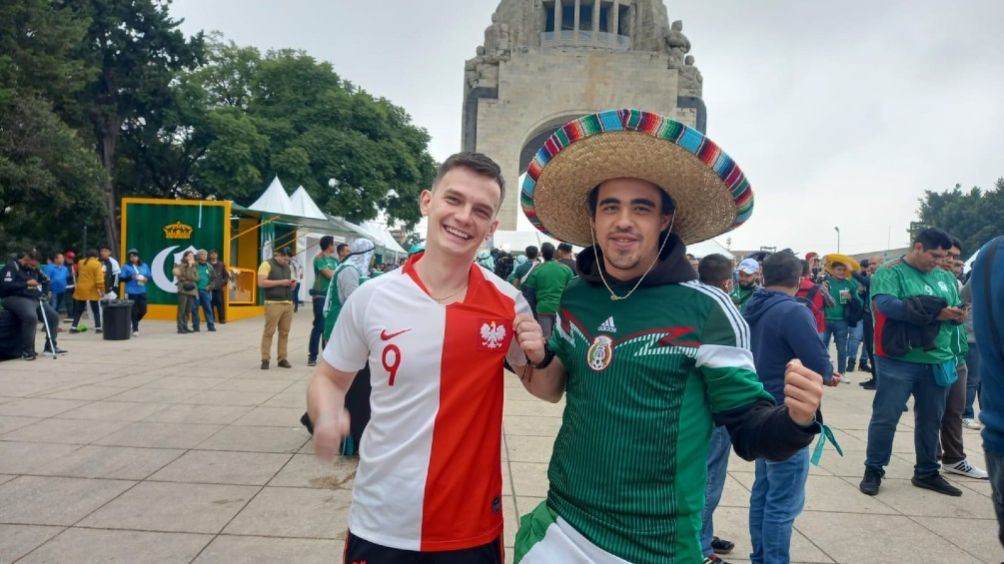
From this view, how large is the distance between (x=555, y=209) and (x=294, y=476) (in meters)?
3.42

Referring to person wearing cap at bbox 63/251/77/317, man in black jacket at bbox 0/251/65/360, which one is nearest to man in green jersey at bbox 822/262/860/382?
man in black jacket at bbox 0/251/65/360

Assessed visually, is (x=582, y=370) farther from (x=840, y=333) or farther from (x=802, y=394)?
(x=840, y=333)

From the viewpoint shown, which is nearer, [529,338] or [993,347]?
[529,338]

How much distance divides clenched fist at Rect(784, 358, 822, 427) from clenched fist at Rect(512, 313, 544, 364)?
2.23 ft

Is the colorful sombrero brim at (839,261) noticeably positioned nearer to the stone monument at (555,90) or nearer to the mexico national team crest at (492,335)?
the mexico national team crest at (492,335)

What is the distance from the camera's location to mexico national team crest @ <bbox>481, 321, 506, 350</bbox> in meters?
2.02

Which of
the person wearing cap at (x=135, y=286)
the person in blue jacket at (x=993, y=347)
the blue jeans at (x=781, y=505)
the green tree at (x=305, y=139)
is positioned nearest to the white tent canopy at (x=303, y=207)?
the person wearing cap at (x=135, y=286)

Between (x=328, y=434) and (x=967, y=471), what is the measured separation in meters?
5.90

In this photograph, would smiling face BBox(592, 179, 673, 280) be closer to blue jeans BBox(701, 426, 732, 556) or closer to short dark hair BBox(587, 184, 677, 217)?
short dark hair BBox(587, 184, 677, 217)

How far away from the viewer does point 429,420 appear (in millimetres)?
1940

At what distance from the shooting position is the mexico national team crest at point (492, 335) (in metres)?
2.02

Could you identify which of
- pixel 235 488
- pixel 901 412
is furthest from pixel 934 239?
pixel 235 488

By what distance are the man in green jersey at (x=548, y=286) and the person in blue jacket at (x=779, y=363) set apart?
3.82 m

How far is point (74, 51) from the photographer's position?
23594mm
